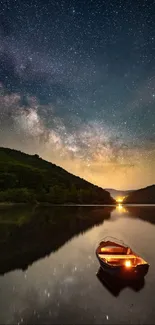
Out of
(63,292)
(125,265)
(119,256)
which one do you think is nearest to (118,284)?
(125,265)

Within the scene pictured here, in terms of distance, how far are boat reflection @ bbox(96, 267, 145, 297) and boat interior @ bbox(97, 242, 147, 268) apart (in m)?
1.33

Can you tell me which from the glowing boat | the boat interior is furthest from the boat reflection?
the boat interior

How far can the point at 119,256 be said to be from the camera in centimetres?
2698

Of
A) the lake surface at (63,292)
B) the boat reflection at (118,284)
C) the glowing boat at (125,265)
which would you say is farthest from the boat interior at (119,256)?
the lake surface at (63,292)

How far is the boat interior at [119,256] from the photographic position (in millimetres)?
23545

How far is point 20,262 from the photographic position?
30578 mm

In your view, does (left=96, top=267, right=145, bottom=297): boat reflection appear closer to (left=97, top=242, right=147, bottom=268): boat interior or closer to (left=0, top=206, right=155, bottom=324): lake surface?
(left=0, top=206, right=155, bottom=324): lake surface

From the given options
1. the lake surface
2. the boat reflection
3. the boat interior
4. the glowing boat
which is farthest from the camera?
the boat interior

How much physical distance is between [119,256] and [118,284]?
4443 millimetres

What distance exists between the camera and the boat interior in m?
23.5

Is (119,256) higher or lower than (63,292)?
higher

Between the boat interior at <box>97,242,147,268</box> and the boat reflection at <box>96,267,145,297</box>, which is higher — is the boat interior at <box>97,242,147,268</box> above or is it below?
above

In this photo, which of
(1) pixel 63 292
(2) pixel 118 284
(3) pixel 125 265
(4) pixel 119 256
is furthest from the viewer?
(4) pixel 119 256

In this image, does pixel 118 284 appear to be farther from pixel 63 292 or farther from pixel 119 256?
pixel 63 292
